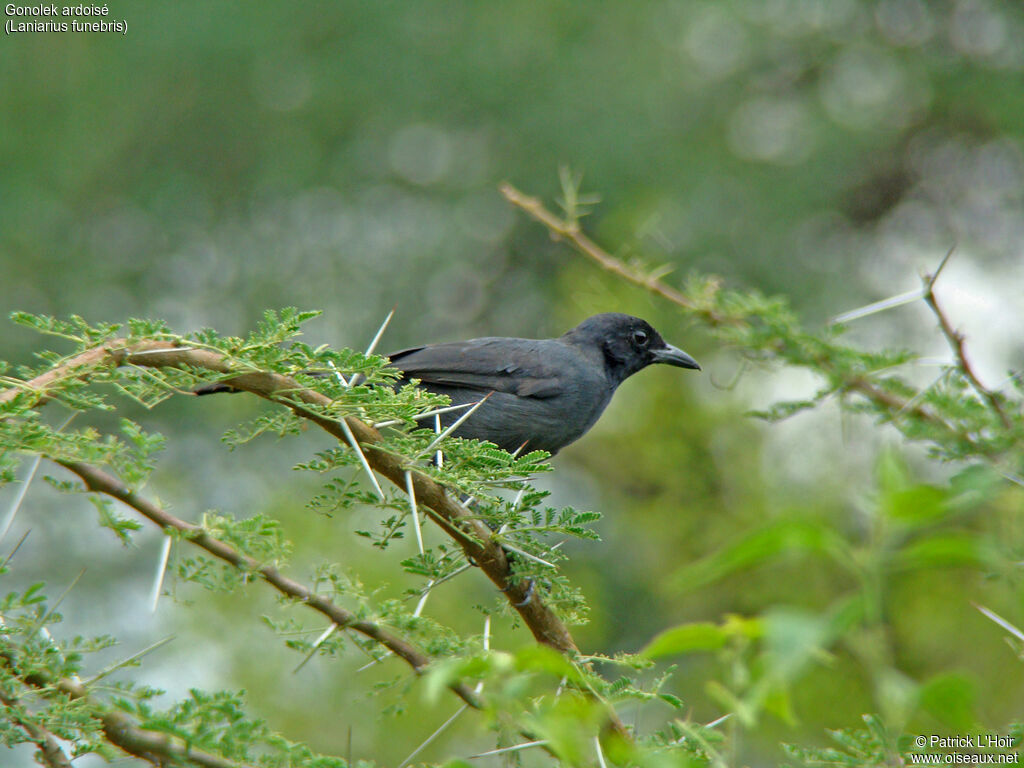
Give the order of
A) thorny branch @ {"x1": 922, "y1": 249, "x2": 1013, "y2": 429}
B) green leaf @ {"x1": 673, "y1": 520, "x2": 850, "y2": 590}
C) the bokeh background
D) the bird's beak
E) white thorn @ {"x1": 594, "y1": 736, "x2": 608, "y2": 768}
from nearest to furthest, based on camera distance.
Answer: green leaf @ {"x1": 673, "y1": 520, "x2": 850, "y2": 590}, white thorn @ {"x1": 594, "y1": 736, "x2": 608, "y2": 768}, thorny branch @ {"x1": 922, "y1": 249, "x2": 1013, "y2": 429}, the bird's beak, the bokeh background

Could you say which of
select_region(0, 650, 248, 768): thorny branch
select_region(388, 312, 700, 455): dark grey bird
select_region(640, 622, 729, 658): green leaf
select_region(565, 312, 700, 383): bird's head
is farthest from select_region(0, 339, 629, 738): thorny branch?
select_region(565, 312, 700, 383): bird's head

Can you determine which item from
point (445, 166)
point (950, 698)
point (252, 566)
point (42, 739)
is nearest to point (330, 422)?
point (252, 566)

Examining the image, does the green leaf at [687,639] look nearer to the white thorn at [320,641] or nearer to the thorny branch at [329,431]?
the thorny branch at [329,431]

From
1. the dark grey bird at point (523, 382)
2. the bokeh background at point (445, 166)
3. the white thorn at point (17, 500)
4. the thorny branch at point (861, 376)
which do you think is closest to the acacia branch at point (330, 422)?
the white thorn at point (17, 500)

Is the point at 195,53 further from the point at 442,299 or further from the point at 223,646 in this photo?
the point at 223,646

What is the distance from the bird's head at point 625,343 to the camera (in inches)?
216

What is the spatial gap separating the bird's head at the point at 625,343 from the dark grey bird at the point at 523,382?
0.01 meters

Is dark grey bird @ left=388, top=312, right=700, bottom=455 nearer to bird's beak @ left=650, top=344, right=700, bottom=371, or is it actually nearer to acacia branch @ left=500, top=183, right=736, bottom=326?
bird's beak @ left=650, top=344, right=700, bottom=371

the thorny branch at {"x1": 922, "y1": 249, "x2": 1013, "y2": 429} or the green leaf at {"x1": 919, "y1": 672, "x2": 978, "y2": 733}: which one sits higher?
the green leaf at {"x1": 919, "y1": 672, "x2": 978, "y2": 733}

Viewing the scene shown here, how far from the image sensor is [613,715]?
149 centimetres

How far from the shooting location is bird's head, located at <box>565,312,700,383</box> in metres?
5.48

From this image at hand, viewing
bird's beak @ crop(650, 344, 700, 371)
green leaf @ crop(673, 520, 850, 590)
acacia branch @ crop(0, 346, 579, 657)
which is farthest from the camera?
bird's beak @ crop(650, 344, 700, 371)

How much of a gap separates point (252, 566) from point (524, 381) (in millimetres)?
3180

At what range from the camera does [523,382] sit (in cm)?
494
